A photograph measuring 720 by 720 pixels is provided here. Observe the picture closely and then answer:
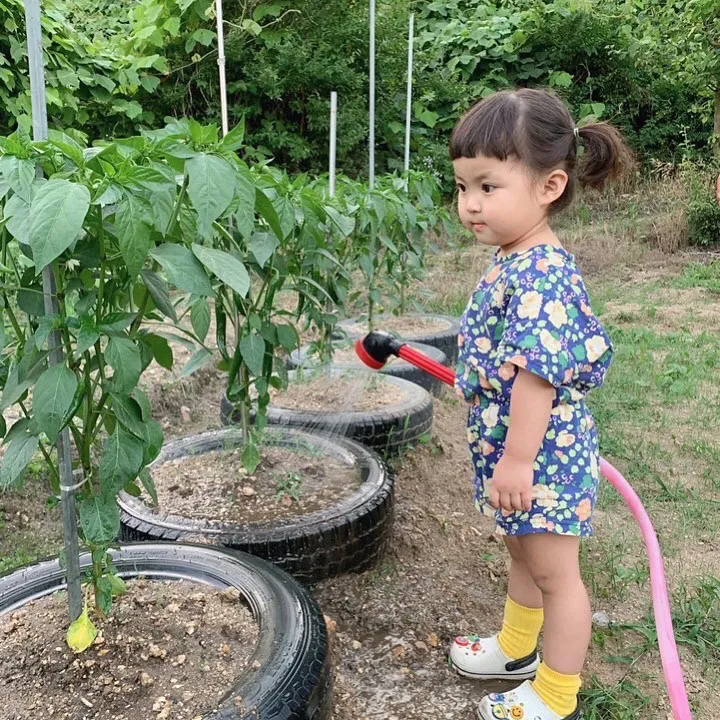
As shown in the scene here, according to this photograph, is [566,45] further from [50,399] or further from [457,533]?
[50,399]

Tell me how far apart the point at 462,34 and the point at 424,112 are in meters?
1.65

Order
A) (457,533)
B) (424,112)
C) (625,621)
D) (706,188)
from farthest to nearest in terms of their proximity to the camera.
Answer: (424,112), (706,188), (457,533), (625,621)

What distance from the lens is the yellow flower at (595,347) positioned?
1465mm

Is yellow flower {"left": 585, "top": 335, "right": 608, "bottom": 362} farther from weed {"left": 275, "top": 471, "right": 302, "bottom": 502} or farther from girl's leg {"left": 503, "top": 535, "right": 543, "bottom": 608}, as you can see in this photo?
weed {"left": 275, "top": 471, "right": 302, "bottom": 502}

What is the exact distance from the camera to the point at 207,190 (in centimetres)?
112

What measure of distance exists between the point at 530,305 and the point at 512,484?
0.34 m

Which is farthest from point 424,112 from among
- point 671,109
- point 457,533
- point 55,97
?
point 457,533

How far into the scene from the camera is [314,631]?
1487 millimetres

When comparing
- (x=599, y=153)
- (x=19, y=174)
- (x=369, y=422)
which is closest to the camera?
(x=19, y=174)

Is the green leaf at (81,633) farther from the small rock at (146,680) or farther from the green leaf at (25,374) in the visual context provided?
the green leaf at (25,374)

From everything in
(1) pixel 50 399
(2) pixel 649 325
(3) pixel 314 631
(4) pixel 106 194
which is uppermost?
(4) pixel 106 194

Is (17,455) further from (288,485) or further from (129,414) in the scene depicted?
(288,485)

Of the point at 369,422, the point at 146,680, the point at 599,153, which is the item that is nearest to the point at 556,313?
the point at 599,153

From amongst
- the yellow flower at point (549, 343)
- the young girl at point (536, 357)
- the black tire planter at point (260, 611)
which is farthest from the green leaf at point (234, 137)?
the black tire planter at point (260, 611)
